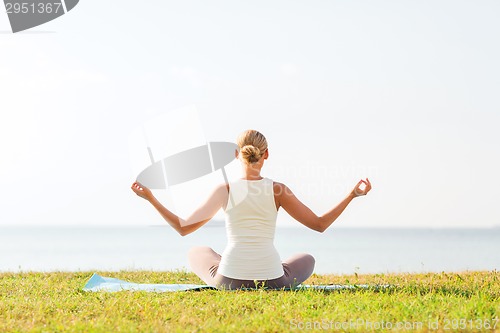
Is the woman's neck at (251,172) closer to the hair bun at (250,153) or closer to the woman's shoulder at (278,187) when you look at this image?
the hair bun at (250,153)

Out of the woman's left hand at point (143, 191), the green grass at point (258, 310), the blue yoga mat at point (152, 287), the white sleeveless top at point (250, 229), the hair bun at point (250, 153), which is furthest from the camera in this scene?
the blue yoga mat at point (152, 287)

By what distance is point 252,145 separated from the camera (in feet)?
19.9

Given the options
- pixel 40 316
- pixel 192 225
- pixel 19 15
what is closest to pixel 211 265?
pixel 192 225

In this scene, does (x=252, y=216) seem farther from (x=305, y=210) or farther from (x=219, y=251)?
(x=219, y=251)

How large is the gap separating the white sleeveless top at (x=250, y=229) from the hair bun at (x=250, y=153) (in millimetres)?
231

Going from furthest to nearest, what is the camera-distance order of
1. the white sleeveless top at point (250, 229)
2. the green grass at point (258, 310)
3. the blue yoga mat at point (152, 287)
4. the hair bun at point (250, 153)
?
the blue yoga mat at point (152, 287) → the white sleeveless top at point (250, 229) → the hair bun at point (250, 153) → the green grass at point (258, 310)

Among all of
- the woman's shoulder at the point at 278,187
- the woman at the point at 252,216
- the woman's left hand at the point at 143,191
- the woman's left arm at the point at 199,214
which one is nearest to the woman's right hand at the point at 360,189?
the woman at the point at 252,216

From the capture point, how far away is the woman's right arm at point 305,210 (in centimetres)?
618

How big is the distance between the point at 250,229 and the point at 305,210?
0.59m

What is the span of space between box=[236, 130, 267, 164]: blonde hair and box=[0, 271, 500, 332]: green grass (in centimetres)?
128

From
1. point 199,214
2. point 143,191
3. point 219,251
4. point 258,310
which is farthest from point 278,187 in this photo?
point 219,251

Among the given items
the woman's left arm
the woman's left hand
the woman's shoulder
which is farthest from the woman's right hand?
the woman's left hand

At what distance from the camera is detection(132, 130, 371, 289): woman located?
6125 mm

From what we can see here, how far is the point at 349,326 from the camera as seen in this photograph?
459 centimetres
